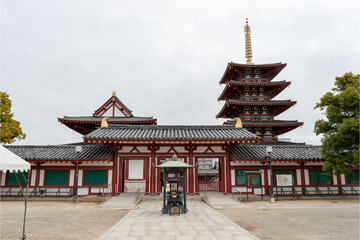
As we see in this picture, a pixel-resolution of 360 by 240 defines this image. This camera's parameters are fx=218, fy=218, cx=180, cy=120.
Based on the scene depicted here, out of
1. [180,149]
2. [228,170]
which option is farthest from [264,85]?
[180,149]

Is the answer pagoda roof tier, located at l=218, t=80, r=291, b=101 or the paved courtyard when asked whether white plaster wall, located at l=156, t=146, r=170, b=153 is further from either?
pagoda roof tier, located at l=218, t=80, r=291, b=101

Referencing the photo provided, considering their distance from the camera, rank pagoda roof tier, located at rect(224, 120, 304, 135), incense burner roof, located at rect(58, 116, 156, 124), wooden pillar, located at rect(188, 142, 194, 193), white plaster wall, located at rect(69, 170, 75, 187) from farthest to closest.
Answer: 1. incense burner roof, located at rect(58, 116, 156, 124)
2. pagoda roof tier, located at rect(224, 120, 304, 135)
3. wooden pillar, located at rect(188, 142, 194, 193)
4. white plaster wall, located at rect(69, 170, 75, 187)

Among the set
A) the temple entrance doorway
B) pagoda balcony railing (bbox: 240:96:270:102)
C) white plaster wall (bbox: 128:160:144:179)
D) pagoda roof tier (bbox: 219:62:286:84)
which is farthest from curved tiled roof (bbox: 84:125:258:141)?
white plaster wall (bbox: 128:160:144:179)

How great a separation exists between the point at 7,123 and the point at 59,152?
36.8 feet

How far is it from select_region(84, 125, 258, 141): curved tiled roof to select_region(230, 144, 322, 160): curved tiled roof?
1.58 meters

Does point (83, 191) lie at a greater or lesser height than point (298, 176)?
lesser

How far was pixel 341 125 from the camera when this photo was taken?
47.0ft

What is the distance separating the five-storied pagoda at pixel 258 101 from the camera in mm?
23453

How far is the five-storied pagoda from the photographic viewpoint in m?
23.5

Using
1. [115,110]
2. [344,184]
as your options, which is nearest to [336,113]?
[344,184]

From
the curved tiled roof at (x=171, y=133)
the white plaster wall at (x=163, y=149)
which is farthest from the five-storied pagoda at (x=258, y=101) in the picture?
the white plaster wall at (x=163, y=149)

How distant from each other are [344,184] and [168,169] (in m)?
15.2

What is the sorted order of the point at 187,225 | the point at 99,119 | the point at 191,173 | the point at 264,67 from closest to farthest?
the point at 187,225
the point at 191,173
the point at 99,119
the point at 264,67

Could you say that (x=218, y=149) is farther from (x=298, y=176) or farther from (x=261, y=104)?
(x=261, y=104)
